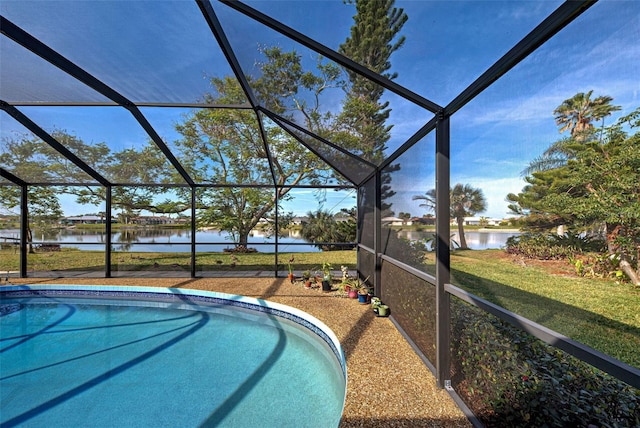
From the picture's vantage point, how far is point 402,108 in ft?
8.48

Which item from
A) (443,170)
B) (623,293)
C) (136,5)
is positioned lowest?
(623,293)

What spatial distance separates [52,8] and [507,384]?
15.2 ft

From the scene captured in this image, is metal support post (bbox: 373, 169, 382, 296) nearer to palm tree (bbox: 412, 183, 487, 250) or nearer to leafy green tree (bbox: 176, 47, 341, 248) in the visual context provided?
leafy green tree (bbox: 176, 47, 341, 248)

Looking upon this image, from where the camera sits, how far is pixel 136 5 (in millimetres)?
2453

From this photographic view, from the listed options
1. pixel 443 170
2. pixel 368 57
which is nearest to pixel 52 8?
pixel 368 57

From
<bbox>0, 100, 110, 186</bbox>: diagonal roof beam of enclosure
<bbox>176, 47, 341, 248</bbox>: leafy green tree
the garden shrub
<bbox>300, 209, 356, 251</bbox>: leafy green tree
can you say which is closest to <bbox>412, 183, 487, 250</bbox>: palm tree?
the garden shrub

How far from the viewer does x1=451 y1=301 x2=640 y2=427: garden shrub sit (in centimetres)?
122

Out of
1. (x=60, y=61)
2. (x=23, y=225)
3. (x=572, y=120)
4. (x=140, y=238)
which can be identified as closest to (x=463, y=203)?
(x=572, y=120)

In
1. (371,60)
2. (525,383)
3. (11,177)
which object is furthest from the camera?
(11,177)

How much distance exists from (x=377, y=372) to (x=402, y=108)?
2485 mm

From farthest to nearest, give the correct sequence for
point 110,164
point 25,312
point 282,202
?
point 282,202 → point 110,164 → point 25,312

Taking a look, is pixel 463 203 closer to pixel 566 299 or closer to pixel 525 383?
pixel 566 299

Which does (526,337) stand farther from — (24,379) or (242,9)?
(24,379)

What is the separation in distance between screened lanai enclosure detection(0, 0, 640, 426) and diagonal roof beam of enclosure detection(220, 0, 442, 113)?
0.5 inches
